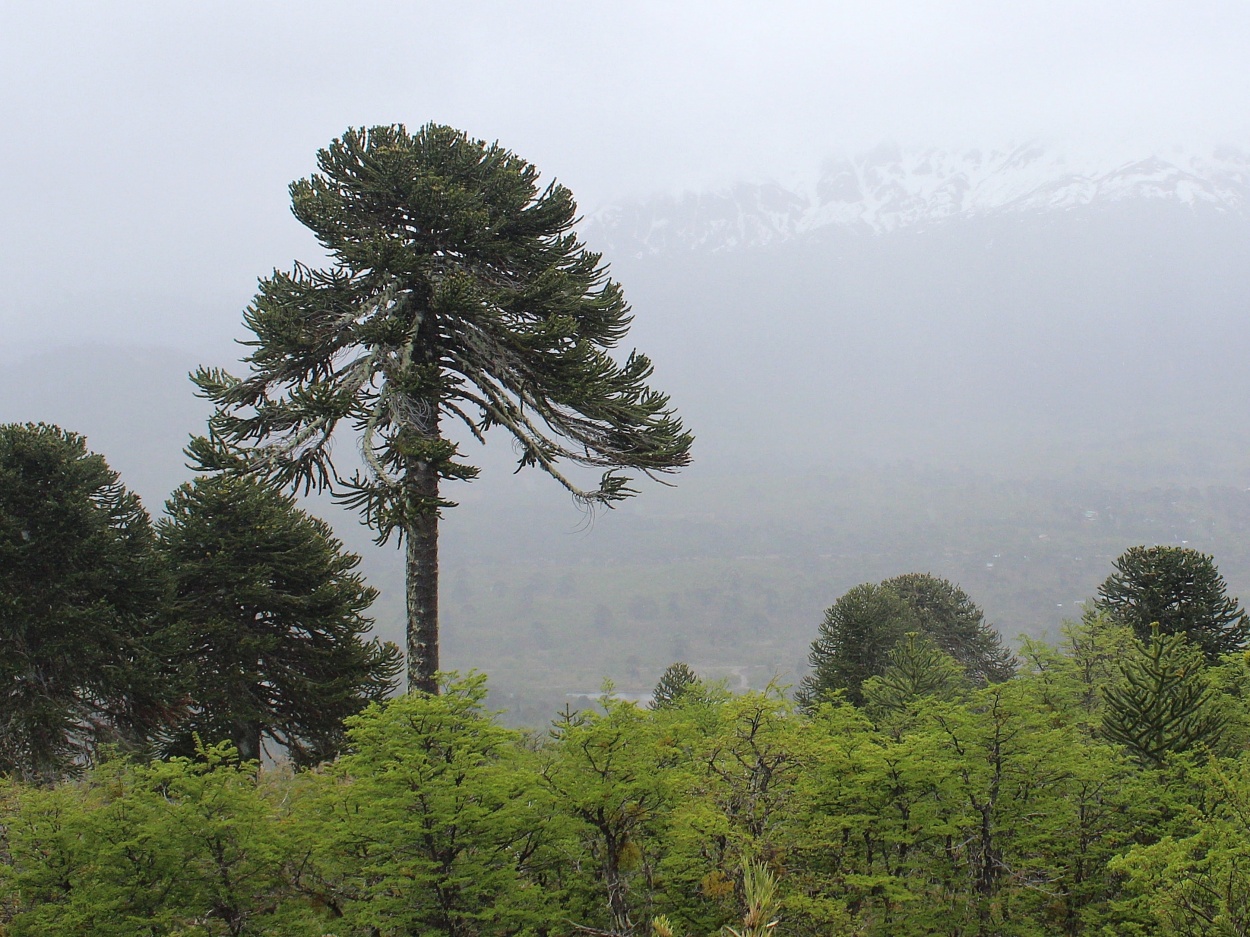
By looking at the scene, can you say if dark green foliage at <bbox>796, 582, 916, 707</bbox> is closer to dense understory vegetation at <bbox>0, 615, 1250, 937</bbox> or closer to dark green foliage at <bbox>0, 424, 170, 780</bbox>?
dense understory vegetation at <bbox>0, 615, 1250, 937</bbox>

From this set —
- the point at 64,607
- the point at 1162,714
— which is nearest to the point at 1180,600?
the point at 1162,714

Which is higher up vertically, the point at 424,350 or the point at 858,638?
the point at 424,350

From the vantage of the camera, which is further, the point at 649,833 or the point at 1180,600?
the point at 1180,600

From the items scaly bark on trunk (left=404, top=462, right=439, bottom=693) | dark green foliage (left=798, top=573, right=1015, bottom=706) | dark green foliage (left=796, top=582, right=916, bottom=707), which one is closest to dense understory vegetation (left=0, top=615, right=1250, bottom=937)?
scaly bark on trunk (left=404, top=462, right=439, bottom=693)

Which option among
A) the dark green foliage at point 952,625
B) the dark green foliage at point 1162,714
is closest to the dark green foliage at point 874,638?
the dark green foliage at point 952,625

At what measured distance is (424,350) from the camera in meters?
11.5

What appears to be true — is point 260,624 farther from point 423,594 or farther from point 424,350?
point 424,350

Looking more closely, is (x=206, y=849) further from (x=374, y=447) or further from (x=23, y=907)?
(x=374, y=447)

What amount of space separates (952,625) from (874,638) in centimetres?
933

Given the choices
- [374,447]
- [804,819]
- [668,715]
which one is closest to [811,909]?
[804,819]

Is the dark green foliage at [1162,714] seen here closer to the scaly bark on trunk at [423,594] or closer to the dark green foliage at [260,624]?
the scaly bark on trunk at [423,594]

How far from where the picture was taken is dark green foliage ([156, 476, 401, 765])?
1577cm

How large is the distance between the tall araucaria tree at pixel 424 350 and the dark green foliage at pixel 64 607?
5276mm

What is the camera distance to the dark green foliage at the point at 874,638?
79.6ft
